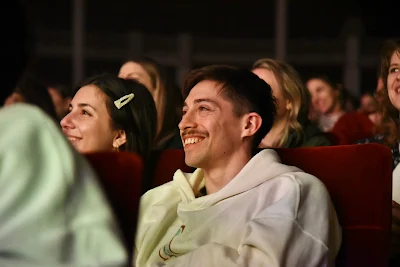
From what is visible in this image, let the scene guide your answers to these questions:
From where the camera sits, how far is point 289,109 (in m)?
3.12

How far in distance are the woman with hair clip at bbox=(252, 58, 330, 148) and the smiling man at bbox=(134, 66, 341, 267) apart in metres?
0.67

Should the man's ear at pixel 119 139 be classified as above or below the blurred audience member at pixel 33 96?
above

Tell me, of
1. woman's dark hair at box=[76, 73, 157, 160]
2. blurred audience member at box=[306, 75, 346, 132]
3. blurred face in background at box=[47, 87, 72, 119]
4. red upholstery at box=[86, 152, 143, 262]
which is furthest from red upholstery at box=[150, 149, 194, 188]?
blurred face in background at box=[47, 87, 72, 119]

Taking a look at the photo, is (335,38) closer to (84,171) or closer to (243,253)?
(243,253)

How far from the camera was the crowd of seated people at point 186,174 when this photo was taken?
0.90m

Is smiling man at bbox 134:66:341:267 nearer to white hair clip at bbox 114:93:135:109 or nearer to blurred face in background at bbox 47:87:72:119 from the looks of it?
white hair clip at bbox 114:93:135:109

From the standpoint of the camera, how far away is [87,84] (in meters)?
2.67

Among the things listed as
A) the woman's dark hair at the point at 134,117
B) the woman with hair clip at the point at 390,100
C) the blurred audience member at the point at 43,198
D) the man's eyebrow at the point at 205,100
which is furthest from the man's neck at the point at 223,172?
the blurred audience member at the point at 43,198

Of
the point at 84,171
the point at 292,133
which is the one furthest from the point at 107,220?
the point at 292,133

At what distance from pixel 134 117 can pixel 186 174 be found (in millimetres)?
320

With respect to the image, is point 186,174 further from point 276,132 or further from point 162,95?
point 162,95

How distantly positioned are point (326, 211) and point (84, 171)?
112 centimetres

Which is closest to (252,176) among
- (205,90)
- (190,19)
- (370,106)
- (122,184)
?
(205,90)

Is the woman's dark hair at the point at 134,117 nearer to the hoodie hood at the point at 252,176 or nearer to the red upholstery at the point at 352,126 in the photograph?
the hoodie hood at the point at 252,176
